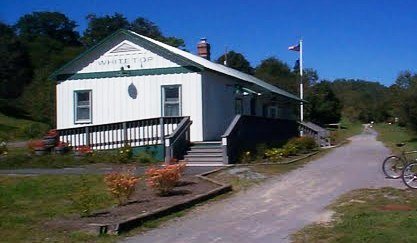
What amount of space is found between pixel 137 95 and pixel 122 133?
2326 mm

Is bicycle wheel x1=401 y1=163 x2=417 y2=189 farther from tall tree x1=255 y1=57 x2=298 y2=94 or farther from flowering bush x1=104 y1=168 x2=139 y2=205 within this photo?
tall tree x1=255 y1=57 x2=298 y2=94

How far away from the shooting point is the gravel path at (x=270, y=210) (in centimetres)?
972

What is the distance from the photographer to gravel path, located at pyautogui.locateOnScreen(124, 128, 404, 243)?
972 centimetres

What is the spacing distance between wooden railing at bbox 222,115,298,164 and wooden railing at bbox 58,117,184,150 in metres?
2.30

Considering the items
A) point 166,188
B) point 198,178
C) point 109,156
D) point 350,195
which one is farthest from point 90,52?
point 350,195

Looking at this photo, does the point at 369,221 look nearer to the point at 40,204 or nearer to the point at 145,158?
the point at 40,204

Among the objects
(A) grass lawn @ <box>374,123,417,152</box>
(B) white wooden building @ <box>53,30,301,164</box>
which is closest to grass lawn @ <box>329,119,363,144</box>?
(A) grass lawn @ <box>374,123,417,152</box>

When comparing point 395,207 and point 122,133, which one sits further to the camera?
point 122,133

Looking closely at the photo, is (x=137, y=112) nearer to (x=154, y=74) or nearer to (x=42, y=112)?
(x=154, y=74)

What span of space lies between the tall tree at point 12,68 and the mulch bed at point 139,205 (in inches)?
2697

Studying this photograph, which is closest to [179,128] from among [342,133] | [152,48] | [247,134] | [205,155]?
[205,155]

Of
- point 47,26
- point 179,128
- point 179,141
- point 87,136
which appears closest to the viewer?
point 179,141

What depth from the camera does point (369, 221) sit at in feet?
33.6

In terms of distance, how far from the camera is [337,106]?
267 ft
